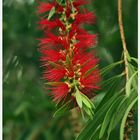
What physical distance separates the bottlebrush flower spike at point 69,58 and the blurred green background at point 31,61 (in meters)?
0.82

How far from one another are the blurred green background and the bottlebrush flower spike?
2.69 ft

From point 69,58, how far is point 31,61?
1061mm

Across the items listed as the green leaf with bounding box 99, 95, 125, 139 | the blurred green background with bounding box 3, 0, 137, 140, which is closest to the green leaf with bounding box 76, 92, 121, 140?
the green leaf with bounding box 99, 95, 125, 139

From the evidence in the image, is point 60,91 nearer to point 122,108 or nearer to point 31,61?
point 122,108

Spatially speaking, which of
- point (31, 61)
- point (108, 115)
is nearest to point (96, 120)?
point (108, 115)

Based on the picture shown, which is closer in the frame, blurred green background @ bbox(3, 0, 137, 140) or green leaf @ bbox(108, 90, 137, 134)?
green leaf @ bbox(108, 90, 137, 134)

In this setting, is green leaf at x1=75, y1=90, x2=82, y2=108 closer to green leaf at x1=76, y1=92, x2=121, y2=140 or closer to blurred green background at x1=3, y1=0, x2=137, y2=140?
green leaf at x1=76, y1=92, x2=121, y2=140

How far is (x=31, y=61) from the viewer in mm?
1989

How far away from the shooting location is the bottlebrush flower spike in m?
0.94

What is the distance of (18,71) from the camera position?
6.59 ft

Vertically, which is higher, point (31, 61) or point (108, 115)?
point (31, 61)

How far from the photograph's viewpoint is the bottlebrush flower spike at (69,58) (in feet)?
3.10

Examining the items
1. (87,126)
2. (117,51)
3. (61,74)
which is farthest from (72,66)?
(117,51)

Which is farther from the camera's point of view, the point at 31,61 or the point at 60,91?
the point at 31,61
